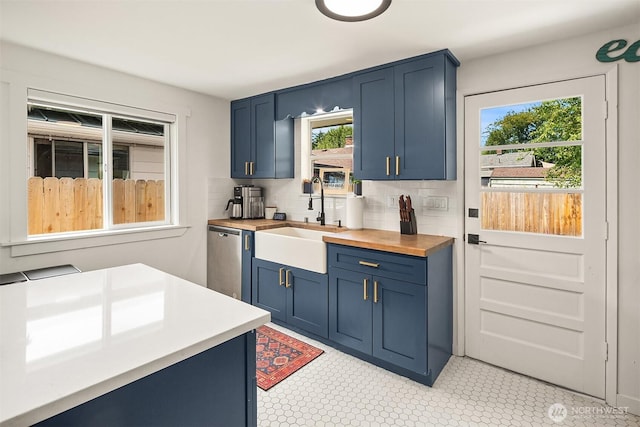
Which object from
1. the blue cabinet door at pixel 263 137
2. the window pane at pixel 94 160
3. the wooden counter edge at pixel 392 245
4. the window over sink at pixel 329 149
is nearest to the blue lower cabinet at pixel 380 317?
the wooden counter edge at pixel 392 245

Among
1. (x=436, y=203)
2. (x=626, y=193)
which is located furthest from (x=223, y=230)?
(x=626, y=193)

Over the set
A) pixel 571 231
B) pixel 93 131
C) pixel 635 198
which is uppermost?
pixel 93 131

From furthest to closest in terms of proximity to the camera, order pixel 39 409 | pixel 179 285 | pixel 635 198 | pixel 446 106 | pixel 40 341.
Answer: pixel 446 106
pixel 635 198
pixel 179 285
pixel 40 341
pixel 39 409

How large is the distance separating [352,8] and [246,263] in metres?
2.41

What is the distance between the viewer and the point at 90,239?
9.53ft

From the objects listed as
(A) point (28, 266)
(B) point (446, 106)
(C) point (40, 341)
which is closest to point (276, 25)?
(B) point (446, 106)

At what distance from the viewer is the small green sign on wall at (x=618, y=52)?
2.03 meters

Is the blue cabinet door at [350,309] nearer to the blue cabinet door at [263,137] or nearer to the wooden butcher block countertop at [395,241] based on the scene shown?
the wooden butcher block countertop at [395,241]

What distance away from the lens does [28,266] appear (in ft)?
8.52

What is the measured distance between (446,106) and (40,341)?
2547 millimetres

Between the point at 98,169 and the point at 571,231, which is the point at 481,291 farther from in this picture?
the point at 98,169

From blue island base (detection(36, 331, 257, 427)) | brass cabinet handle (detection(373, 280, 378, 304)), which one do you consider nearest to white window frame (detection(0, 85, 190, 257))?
brass cabinet handle (detection(373, 280, 378, 304))

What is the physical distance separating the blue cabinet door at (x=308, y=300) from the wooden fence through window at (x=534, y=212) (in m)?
1.38

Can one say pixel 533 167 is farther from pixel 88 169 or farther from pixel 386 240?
pixel 88 169
